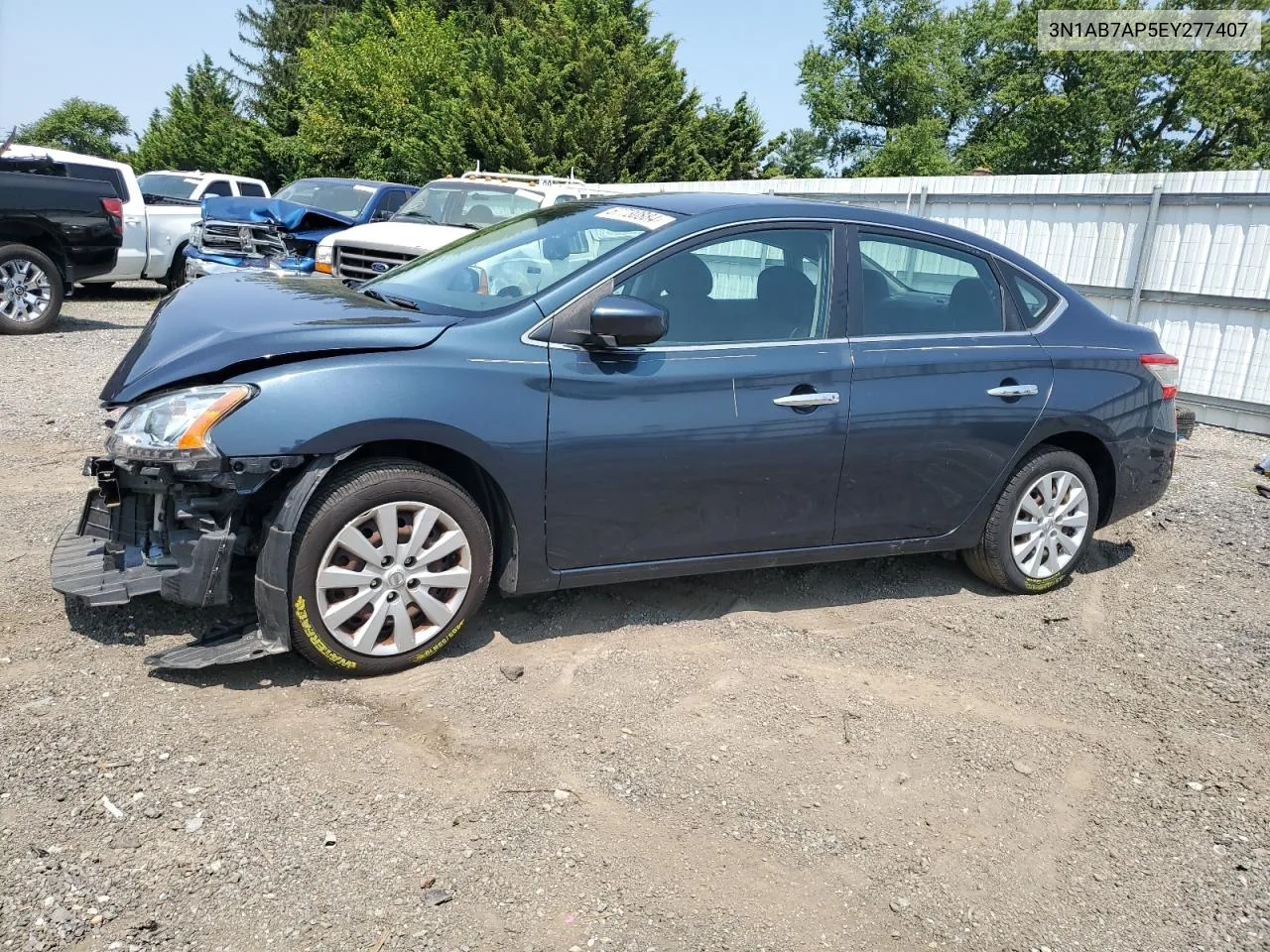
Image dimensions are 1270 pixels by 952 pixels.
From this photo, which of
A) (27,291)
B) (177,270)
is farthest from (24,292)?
(177,270)

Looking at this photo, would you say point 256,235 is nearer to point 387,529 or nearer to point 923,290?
point 923,290

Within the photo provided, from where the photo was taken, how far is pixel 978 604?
532cm

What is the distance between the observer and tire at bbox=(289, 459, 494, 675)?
3734mm

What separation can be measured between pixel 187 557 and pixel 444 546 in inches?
35.2

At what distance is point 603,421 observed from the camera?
4.11m

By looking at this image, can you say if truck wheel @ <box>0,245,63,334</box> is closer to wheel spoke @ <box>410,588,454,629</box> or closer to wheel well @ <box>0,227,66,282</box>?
wheel well @ <box>0,227,66,282</box>

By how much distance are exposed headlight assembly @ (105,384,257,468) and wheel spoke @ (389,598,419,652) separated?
85 centimetres

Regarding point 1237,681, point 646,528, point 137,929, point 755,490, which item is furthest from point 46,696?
point 1237,681

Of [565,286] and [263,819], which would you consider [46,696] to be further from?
[565,286]

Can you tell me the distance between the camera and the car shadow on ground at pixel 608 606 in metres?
4.02

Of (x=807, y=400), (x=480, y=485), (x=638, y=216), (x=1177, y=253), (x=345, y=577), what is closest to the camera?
(x=345, y=577)

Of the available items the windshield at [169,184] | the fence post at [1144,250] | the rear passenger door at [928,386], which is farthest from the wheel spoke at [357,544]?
the windshield at [169,184]

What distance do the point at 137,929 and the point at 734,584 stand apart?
323 cm

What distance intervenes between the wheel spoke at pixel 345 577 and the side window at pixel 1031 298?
342 centimetres
